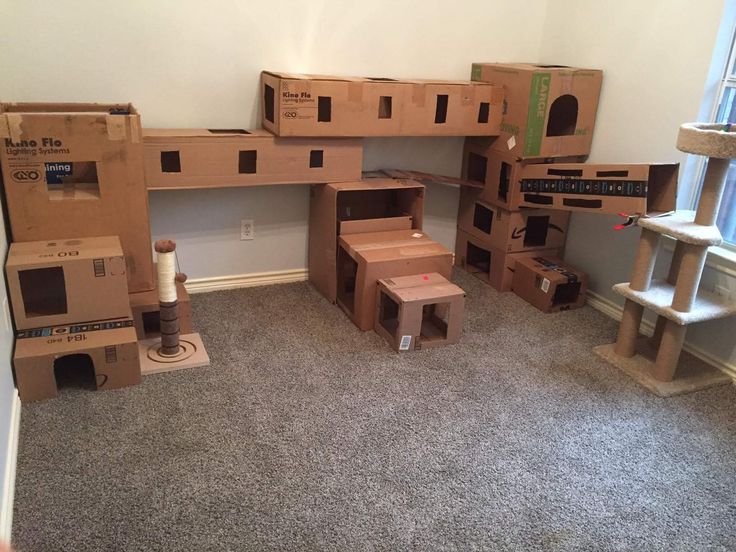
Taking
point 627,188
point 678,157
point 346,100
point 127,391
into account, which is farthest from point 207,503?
point 678,157

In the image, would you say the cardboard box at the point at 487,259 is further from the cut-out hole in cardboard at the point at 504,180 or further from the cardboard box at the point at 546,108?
the cardboard box at the point at 546,108

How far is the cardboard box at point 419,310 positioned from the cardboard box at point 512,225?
2.10 ft

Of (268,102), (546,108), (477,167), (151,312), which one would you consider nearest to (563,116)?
(546,108)

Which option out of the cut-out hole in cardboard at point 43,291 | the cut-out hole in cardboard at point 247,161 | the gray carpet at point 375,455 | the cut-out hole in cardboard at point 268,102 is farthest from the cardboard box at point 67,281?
the cut-out hole in cardboard at point 268,102

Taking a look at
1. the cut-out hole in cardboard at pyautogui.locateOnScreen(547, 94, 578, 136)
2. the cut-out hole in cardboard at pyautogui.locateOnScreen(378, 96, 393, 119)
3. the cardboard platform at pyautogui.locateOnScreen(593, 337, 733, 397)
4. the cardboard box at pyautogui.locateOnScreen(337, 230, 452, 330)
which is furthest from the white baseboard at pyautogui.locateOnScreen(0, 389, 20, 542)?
the cut-out hole in cardboard at pyautogui.locateOnScreen(547, 94, 578, 136)

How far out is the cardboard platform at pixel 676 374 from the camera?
2.48 m

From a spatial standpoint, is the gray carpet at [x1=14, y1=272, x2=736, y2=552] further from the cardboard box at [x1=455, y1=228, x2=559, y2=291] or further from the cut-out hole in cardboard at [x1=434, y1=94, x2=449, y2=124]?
the cut-out hole in cardboard at [x1=434, y1=94, x2=449, y2=124]

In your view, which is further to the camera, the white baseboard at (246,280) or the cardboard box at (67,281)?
the white baseboard at (246,280)

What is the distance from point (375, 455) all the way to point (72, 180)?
65.4 inches

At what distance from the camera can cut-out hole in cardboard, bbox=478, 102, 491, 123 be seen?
3.09m

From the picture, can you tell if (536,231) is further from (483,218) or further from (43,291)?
(43,291)

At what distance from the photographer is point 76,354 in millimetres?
2209

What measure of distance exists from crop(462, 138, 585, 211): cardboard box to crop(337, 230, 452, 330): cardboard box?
546 mm

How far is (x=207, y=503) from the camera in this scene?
1752mm
